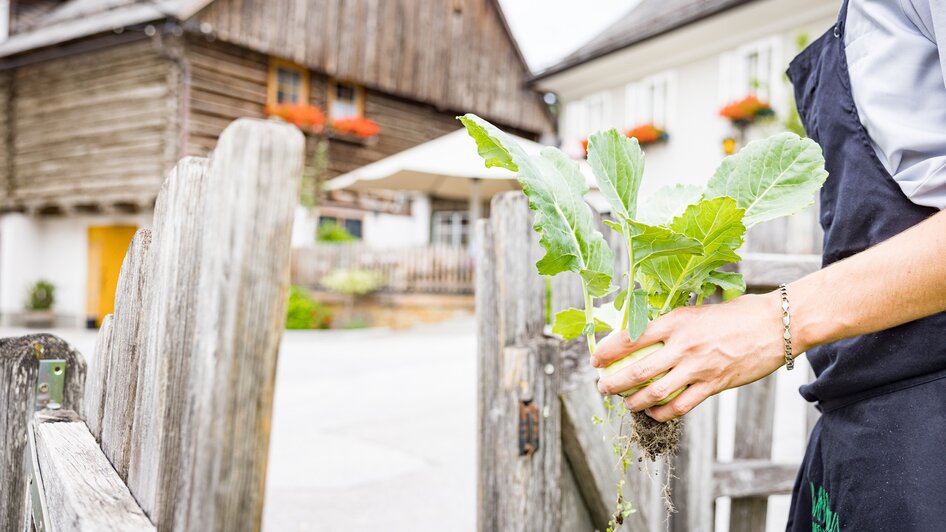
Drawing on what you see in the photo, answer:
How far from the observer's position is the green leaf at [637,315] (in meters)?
0.89

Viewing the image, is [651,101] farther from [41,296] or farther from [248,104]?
[41,296]

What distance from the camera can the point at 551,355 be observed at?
1.68 m

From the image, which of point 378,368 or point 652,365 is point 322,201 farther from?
point 652,365

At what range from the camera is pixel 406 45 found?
50.9ft

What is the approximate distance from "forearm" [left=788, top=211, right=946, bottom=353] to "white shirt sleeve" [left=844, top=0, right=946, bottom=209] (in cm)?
11

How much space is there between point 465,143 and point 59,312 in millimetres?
9581

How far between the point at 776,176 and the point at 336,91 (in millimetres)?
14609

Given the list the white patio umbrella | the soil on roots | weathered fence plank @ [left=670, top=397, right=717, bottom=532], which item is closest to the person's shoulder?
the soil on roots

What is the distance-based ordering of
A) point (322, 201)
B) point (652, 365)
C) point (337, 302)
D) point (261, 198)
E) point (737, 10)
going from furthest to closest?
point (322, 201), point (337, 302), point (737, 10), point (652, 365), point (261, 198)

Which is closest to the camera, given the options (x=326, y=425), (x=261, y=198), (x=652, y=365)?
(x=261, y=198)

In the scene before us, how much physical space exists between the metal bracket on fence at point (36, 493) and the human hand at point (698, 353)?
2.90 feet

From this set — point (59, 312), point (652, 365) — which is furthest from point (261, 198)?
point (59, 312)

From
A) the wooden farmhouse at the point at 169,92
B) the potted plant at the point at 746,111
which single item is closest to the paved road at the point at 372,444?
the potted plant at the point at 746,111

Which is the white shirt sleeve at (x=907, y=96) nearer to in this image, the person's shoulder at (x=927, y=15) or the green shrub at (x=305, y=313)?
→ the person's shoulder at (x=927, y=15)
